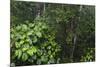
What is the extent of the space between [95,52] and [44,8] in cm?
73

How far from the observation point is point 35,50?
1.98 metres

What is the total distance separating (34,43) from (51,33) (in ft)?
0.65

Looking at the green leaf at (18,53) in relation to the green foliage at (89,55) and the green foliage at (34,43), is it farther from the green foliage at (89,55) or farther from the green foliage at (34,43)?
the green foliage at (89,55)

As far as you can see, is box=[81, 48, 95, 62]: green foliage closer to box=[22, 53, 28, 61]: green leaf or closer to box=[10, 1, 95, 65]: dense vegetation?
box=[10, 1, 95, 65]: dense vegetation

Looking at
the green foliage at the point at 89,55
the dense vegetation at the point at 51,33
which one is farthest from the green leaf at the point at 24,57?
the green foliage at the point at 89,55

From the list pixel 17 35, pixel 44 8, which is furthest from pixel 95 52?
pixel 17 35

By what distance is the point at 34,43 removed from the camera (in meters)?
1.99

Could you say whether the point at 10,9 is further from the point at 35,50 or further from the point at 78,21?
the point at 78,21

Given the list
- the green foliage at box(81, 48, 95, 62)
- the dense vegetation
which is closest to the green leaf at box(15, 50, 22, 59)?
the dense vegetation

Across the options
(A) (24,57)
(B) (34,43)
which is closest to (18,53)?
(A) (24,57)

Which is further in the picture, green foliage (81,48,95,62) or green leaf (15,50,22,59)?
green foliage (81,48,95,62)

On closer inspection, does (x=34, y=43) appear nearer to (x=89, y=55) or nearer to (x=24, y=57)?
(x=24, y=57)

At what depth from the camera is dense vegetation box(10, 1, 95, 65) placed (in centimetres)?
194

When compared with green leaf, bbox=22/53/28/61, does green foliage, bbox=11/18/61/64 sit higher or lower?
higher
